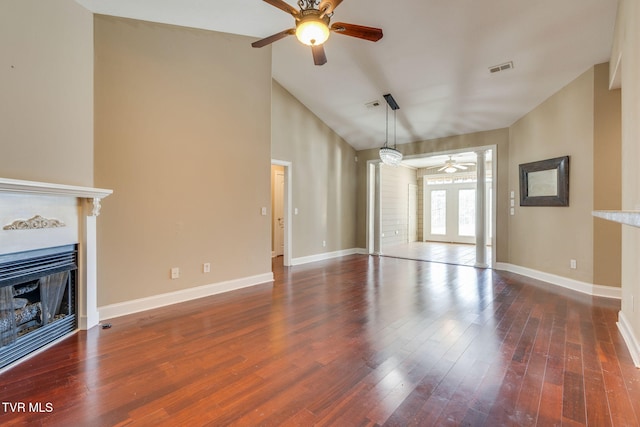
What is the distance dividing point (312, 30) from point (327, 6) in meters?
0.22

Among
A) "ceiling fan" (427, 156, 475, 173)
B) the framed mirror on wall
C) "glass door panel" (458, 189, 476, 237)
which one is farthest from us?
"glass door panel" (458, 189, 476, 237)

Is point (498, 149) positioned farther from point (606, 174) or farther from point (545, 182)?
point (606, 174)

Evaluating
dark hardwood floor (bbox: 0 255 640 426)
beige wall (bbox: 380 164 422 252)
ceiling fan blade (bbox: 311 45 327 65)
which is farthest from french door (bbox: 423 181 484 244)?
ceiling fan blade (bbox: 311 45 327 65)

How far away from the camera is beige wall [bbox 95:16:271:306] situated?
10.3 ft

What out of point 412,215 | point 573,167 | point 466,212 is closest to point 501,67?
point 573,167

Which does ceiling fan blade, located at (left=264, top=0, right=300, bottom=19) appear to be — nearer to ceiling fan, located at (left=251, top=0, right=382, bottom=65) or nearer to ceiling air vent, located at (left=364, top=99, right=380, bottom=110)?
ceiling fan, located at (left=251, top=0, right=382, bottom=65)

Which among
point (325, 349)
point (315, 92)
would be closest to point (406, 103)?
point (315, 92)

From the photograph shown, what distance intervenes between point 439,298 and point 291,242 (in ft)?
10.2

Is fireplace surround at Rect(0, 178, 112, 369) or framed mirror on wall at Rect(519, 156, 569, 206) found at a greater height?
framed mirror on wall at Rect(519, 156, 569, 206)

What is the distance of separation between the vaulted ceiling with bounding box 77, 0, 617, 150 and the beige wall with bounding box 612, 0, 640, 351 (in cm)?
64

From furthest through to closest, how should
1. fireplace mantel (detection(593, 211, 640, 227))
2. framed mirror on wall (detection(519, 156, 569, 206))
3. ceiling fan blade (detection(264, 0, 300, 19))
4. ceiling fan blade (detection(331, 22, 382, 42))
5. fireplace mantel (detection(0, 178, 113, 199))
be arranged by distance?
framed mirror on wall (detection(519, 156, 569, 206)) < ceiling fan blade (detection(331, 22, 382, 42)) < ceiling fan blade (detection(264, 0, 300, 19)) < fireplace mantel (detection(0, 178, 113, 199)) < fireplace mantel (detection(593, 211, 640, 227))

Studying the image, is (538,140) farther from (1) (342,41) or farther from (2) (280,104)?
(2) (280,104)

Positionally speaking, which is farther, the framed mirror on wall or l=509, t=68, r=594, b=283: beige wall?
the framed mirror on wall

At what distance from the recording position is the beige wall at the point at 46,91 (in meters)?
2.37
